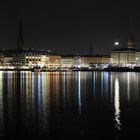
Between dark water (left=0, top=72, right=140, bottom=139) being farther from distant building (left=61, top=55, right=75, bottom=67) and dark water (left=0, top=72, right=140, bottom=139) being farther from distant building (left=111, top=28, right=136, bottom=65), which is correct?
distant building (left=61, top=55, right=75, bottom=67)

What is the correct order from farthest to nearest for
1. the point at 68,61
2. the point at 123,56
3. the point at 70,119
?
the point at 68,61 → the point at 123,56 → the point at 70,119

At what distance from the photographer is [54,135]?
17891 mm

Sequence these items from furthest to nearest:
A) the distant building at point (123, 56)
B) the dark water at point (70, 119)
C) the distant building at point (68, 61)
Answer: the distant building at point (68, 61) < the distant building at point (123, 56) < the dark water at point (70, 119)

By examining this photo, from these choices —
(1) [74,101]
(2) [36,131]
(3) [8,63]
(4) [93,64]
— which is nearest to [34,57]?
(3) [8,63]

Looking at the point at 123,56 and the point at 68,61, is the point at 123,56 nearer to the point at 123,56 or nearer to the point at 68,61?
the point at 123,56

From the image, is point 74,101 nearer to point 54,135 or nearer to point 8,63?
point 54,135

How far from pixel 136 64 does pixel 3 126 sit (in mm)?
149960

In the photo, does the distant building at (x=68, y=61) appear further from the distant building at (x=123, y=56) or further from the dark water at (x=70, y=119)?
A: the dark water at (x=70, y=119)

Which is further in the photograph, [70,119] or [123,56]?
[123,56]

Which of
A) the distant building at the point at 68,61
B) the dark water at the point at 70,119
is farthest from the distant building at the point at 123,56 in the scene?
the dark water at the point at 70,119

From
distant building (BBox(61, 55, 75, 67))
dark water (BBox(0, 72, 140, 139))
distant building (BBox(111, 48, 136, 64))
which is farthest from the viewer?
distant building (BBox(61, 55, 75, 67))

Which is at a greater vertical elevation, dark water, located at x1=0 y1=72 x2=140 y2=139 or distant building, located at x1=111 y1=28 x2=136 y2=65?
distant building, located at x1=111 y1=28 x2=136 y2=65

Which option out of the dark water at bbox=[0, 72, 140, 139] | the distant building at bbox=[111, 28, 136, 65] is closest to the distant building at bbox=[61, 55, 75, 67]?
the distant building at bbox=[111, 28, 136, 65]

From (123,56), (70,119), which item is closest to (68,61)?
(123,56)
